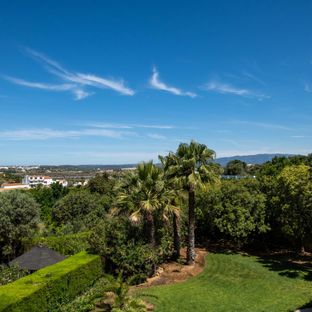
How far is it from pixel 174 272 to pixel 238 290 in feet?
14.6

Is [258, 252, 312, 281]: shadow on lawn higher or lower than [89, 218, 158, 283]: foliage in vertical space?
lower

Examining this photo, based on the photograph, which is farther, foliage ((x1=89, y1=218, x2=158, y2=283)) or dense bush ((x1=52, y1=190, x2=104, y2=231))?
dense bush ((x1=52, y1=190, x2=104, y2=231))

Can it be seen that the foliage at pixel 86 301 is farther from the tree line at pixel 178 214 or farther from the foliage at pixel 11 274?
the foliage at pixel 11 274

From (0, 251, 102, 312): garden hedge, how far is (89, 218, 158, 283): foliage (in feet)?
2.81

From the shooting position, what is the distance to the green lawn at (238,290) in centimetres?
1548

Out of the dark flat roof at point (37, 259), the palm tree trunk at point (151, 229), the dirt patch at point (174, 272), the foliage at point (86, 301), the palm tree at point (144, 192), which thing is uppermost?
the palm tree at point (144, 192)

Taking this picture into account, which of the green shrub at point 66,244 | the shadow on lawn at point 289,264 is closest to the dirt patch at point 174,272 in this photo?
the shadow on lawn at point 289,264

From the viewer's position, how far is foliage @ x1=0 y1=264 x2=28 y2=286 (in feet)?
55.8

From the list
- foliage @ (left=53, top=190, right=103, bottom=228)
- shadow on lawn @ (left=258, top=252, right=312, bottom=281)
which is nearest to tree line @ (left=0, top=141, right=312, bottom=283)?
shadow on lawn @ (left=258, top=252, right=312, bottom=281)

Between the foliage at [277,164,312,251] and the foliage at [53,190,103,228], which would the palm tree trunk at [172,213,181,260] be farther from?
the foliage at [53,190,103,228]

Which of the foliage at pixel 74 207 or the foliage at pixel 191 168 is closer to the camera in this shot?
the foliage at pixel 191 168

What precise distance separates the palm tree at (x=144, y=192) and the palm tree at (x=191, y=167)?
5.45ft

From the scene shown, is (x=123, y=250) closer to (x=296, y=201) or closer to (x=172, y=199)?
(x=172, y=199)

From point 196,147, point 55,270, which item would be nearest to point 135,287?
point 55,270
